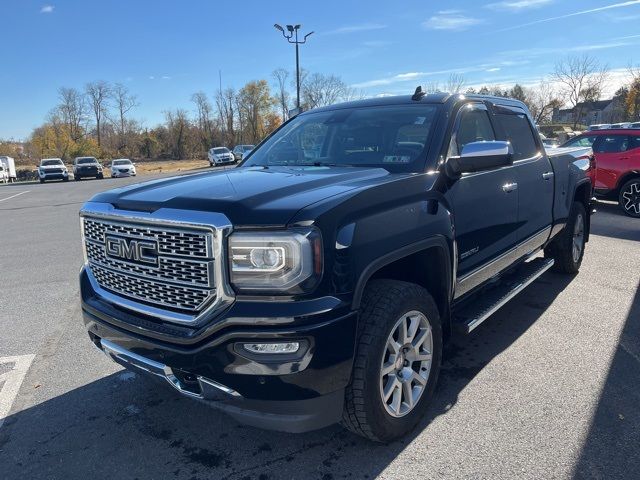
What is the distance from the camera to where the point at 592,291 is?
538 centimetres

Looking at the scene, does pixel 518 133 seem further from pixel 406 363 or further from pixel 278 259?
pixel 278 259

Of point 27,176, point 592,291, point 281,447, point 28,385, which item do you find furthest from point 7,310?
point 27,176

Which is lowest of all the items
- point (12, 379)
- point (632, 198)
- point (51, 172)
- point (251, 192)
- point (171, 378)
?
point (12, 379)

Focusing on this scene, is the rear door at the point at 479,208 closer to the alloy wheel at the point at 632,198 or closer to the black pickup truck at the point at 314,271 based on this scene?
the black pickup truck at the point at 314,271

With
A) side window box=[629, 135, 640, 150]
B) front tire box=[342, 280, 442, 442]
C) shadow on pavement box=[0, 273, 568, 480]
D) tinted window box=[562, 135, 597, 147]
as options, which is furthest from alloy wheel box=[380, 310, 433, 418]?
tinted window box=[562, 135, 597, 147]

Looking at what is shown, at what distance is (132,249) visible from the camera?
2607mm

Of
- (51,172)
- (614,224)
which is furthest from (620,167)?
(51,172)

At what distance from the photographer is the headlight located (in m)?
2.24

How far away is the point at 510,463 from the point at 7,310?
4.99 m

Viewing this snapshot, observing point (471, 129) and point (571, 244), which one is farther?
point (571, 244)

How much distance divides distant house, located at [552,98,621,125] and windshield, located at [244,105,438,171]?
52.2 metres

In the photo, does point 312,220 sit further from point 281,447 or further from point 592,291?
point 592,291

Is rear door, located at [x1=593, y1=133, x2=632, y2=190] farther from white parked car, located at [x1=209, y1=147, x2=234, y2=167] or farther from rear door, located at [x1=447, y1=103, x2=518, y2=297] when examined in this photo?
white parked car, located at [x1=209, y1=147, x2=234, y2=167]

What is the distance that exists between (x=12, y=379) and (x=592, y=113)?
3221 inches
